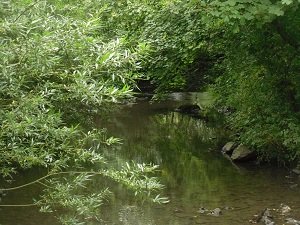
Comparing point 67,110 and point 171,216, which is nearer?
point 67,110

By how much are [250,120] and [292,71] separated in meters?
1.89

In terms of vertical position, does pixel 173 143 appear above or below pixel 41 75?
below

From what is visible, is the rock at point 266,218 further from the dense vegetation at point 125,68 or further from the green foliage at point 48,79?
the green foliage at point 48,79

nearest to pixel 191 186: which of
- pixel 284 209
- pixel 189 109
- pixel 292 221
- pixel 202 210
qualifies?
pixel 202 210

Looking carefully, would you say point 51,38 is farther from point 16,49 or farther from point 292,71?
point 292,71

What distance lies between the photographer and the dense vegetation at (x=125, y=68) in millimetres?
4652

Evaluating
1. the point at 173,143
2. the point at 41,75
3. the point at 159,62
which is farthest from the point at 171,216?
the point at 173,143

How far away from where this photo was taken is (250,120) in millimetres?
13547

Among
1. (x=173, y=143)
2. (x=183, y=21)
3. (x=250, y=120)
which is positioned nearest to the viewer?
(x=250, y=120)

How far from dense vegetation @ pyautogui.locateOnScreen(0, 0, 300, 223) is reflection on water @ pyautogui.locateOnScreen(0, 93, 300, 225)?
1.00 metres

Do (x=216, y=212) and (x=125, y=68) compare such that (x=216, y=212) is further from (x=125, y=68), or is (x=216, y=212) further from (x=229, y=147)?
(x=229, y=147)

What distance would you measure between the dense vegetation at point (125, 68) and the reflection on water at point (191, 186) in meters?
1.00

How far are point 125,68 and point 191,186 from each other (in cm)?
710

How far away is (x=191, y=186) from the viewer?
11656mm
